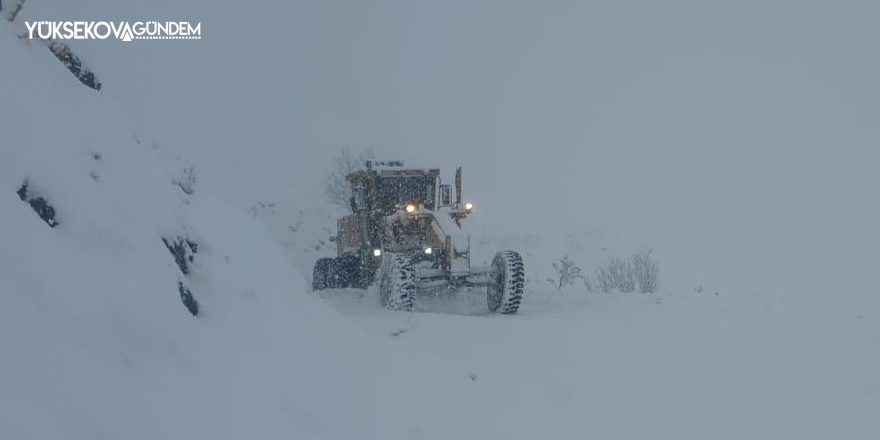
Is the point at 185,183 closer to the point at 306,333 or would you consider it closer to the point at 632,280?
the point at 306,333

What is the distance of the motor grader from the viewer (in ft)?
28.1

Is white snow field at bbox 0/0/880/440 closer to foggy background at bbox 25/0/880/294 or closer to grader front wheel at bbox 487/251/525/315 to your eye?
grader front wheel at bbox 487/251/525/315

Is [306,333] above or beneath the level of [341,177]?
beneath

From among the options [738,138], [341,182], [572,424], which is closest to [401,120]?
[738,138]

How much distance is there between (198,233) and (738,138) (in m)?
61.0

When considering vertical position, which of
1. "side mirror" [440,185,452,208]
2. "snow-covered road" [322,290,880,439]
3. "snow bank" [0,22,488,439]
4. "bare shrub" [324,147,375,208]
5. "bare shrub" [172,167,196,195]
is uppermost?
"bare shrub" [324,147,375,208]

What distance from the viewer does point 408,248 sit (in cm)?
951

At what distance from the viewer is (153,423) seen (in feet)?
5.93

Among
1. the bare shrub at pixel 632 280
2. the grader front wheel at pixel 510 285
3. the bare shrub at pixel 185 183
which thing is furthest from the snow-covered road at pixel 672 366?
the bare shrub at pixel 632 280

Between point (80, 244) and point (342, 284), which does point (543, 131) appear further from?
point (80, 244)

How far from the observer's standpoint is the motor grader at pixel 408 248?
28.1 feet

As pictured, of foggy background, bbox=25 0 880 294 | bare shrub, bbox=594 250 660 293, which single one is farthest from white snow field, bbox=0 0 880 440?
bare shrub, bbox=594 250 660 293

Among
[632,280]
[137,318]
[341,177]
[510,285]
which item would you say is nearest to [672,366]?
[510,285]

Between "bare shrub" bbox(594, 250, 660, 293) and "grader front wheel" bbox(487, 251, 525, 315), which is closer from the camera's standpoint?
"grader front wheel" bbox(487, 251, 525, 315)
